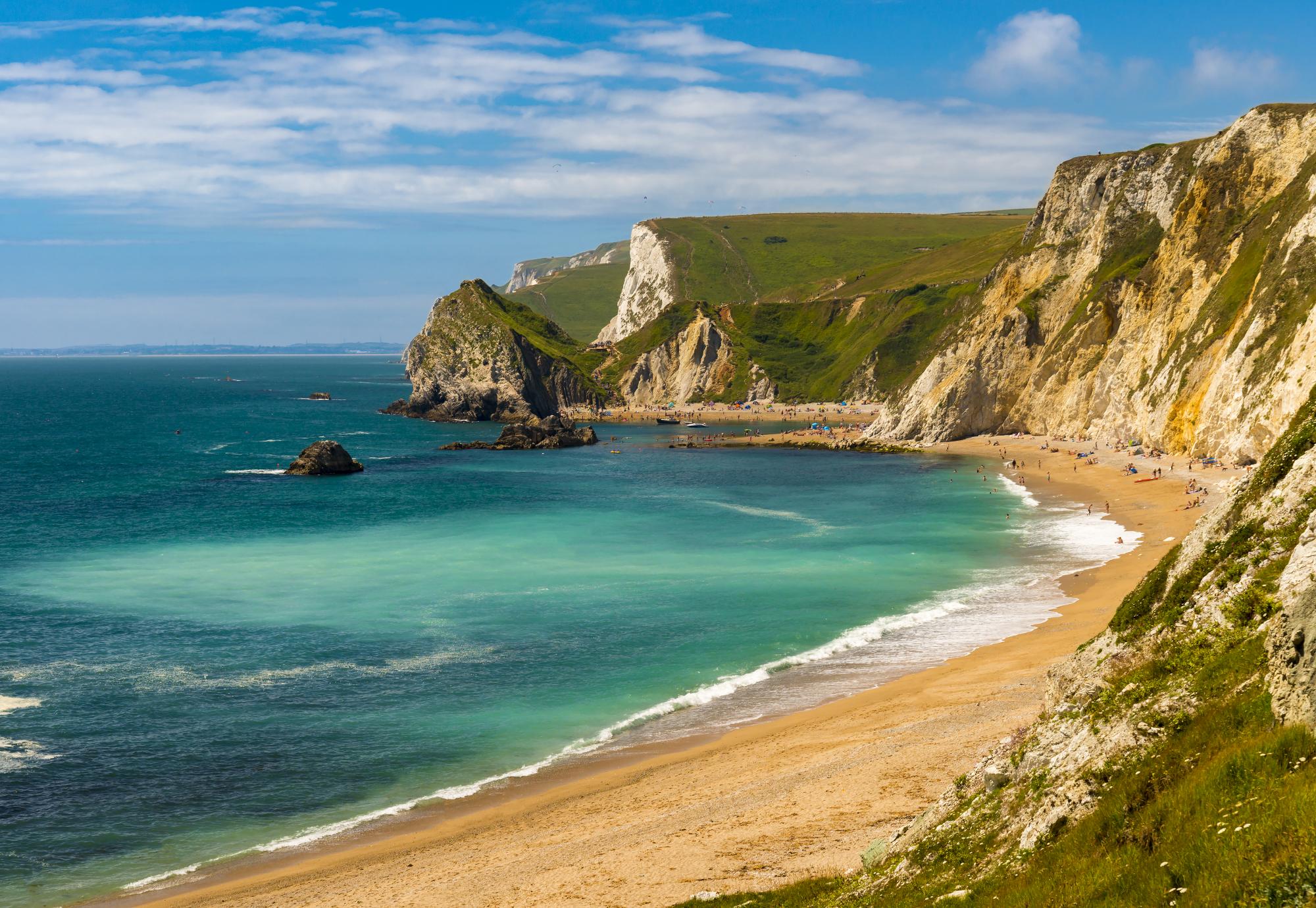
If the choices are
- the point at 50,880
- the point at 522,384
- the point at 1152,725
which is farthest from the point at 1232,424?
the point at 522,384

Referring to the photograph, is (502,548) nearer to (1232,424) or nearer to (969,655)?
(969,655)

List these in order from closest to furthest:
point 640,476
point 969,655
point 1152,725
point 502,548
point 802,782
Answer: point 1152,725 → point 802,782 → point 969,655 → point 502,548 → point 640,476

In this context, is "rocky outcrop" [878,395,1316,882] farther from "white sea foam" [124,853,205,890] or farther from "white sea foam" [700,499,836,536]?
"white sea foam" [700,499,836,536]

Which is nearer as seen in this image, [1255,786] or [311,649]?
[1255,786]

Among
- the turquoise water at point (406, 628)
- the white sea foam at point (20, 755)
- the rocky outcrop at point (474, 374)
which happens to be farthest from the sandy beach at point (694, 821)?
the rocky outcrop at point (474, 374)

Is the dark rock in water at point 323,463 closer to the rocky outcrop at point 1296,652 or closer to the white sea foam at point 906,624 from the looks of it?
the white sea foam at point 906,624

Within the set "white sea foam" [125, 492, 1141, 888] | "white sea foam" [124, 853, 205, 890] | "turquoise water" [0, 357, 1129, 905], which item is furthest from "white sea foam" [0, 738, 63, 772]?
"white sea foam" [125, 492, 1141, 888]
